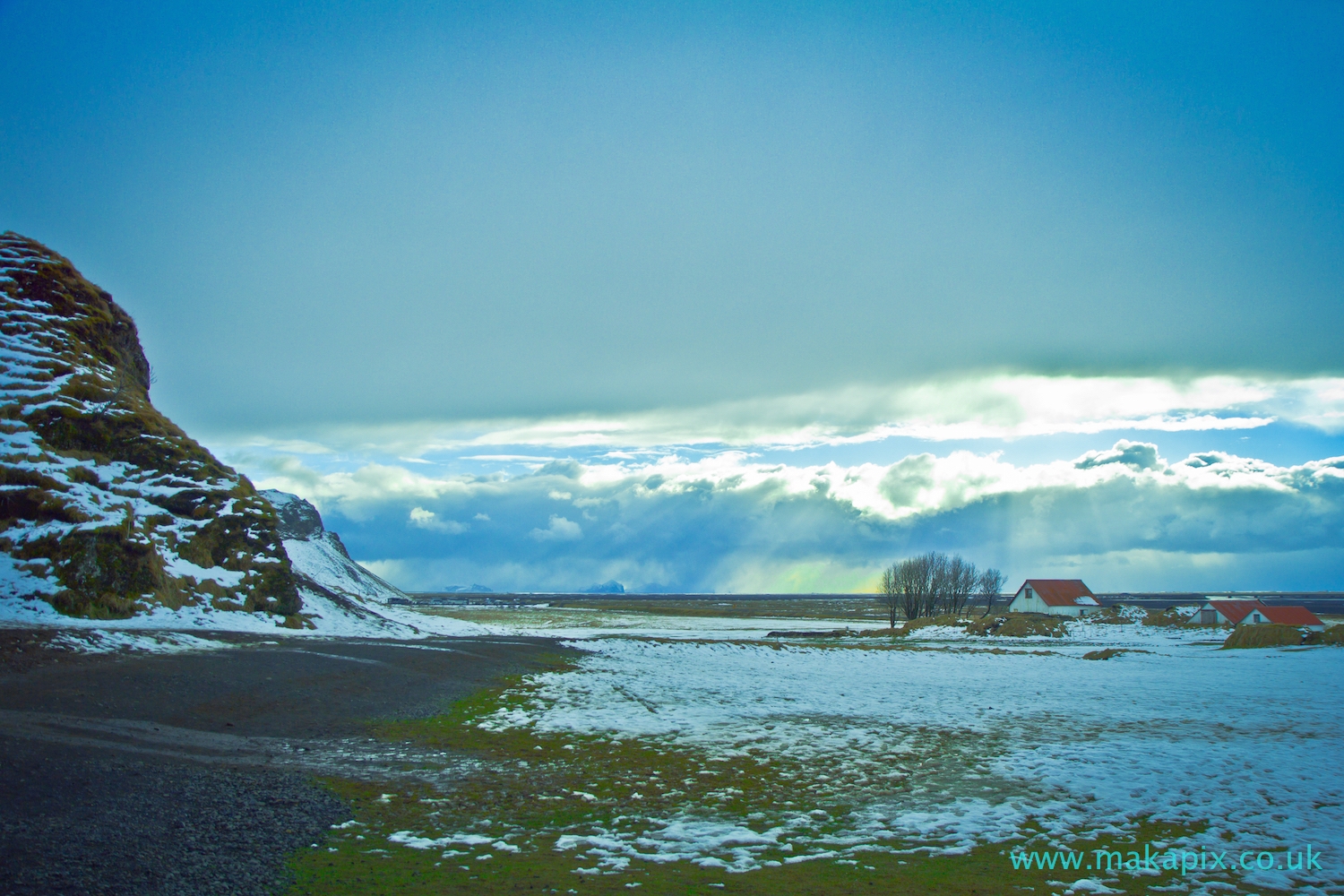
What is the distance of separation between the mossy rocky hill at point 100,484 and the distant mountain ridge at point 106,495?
5cm

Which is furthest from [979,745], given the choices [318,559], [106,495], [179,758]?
[318,559]

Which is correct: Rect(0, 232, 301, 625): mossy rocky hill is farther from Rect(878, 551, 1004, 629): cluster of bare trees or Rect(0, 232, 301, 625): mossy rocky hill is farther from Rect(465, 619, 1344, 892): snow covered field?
Rect(878, 551, 1004, 629): cluster of bare trees

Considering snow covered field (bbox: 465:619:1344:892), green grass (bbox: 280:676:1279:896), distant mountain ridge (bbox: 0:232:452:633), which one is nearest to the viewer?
green grass (bbox: 280:676:1279:896)

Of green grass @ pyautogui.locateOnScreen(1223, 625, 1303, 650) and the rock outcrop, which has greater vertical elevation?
the rock outcrop

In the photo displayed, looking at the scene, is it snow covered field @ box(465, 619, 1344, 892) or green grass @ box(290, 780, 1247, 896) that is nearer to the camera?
green grass @ box(290, 780, 1247, 896)

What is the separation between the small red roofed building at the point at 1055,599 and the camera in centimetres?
8875

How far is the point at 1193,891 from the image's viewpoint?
7.97 meters

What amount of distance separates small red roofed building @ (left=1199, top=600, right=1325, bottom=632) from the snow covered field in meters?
41.1

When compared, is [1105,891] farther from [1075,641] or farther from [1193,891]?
[1075,641]

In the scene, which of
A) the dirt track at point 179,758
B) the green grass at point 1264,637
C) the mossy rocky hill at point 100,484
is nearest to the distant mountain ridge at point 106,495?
the mossy rocky hill at point 100,484

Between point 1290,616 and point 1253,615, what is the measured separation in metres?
2.76

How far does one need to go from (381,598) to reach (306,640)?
42567 millimetres

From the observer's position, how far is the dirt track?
7367 mm

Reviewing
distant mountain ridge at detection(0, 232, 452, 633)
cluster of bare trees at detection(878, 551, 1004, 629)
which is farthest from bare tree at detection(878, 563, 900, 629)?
distant mountain ridge at detection(0, 232, 452, 633)
